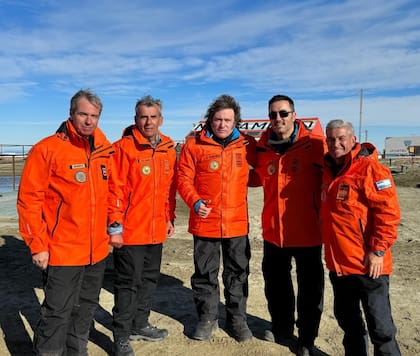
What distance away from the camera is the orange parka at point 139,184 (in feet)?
11.4

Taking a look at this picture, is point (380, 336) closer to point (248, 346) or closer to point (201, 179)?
point (248, 346)

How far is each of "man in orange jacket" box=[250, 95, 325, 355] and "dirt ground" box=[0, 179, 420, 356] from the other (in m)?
0.55

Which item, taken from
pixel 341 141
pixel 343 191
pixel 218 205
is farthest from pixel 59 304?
pixel 341 141

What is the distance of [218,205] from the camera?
12.2 feet

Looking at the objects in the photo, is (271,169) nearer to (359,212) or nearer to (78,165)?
(359,212)

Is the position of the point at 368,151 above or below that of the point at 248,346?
above

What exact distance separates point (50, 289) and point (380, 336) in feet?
8.04

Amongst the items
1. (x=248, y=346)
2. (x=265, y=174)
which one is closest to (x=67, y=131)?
(x=265, y=174)

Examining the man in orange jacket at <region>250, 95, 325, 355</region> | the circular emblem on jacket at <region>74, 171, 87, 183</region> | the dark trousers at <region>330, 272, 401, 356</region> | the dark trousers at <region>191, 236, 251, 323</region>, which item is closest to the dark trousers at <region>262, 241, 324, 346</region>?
the man in orange jacket at <region>250, 95, 325, 355</region>

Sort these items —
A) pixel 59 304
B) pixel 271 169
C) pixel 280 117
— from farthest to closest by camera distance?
pixel 271 169
pixel 280 117
pixel 59 304

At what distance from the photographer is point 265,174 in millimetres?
3672

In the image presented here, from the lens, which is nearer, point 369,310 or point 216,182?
point 369,310

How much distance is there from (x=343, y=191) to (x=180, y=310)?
2.53 m

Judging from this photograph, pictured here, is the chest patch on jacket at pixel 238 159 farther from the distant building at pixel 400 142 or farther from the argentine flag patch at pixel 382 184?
the distant building at pixel 400 142
